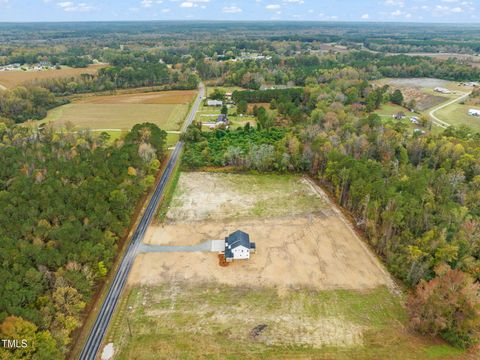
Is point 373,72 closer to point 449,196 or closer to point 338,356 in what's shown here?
point 449,196

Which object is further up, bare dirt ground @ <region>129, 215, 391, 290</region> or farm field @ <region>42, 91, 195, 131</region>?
farm field @ <region>42, 91, 195, 131</region>

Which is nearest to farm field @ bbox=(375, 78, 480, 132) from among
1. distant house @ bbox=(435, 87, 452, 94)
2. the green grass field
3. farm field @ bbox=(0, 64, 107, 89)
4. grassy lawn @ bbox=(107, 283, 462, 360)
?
distant house @ bbox=(435, 87, 452, 94)

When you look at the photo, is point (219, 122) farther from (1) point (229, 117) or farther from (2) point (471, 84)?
(2) point (471, 84)

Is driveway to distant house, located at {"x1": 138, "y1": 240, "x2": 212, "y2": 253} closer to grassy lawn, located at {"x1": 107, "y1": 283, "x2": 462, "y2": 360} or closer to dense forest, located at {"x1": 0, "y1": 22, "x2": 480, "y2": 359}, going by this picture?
dense forest, located at {"x1": 0, "y1": 22, "x2": 480, "y2": 359}

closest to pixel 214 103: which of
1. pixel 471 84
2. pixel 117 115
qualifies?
pixel 117 115

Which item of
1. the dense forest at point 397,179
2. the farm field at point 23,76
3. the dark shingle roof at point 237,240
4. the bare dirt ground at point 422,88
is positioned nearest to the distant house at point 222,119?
the dense forest at point 397,179

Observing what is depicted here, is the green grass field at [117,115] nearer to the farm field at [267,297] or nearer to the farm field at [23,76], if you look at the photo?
the farm field at [23,76]

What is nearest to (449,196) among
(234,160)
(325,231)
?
(325,231)
